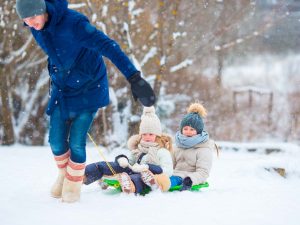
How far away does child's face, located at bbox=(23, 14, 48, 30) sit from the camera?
2766mm

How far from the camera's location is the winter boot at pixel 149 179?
338cm

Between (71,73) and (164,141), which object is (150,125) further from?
(71,73)

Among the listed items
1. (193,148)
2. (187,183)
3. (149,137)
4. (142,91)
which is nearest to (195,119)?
(193,148)

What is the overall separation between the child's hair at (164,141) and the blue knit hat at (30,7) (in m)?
1.56

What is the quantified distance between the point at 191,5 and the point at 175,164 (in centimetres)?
647

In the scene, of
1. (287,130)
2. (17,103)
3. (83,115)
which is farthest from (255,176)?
(287,130)

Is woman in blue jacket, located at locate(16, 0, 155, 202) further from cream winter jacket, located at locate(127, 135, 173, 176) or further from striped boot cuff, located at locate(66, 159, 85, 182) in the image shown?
cream winter jacket, located at locate(127, 135, 173, 176)

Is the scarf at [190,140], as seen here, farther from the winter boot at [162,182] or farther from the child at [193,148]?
the winter boot at [162,182]

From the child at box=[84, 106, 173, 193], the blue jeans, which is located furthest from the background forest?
the blue jeans

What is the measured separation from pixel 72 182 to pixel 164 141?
106cm

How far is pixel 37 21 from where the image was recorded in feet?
9.12

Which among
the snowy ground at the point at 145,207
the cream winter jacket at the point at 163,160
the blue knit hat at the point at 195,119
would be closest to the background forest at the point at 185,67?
the blue knit hat at the point at 195,119

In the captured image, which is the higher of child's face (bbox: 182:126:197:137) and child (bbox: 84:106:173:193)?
child's face (bbox: 182:126:197:137)

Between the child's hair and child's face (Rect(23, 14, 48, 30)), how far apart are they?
1487 millimetres
